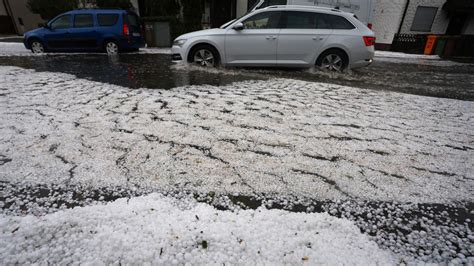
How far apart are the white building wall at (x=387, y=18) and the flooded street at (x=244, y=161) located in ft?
42.2

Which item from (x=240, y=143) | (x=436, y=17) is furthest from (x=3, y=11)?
(x=436, y=17)

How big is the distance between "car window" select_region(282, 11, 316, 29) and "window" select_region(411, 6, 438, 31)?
44.4 feet

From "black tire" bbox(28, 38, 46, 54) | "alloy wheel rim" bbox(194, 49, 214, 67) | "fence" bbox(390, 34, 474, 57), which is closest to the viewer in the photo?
"alloy wheel rim" bbox(194, 49, 214, 67)

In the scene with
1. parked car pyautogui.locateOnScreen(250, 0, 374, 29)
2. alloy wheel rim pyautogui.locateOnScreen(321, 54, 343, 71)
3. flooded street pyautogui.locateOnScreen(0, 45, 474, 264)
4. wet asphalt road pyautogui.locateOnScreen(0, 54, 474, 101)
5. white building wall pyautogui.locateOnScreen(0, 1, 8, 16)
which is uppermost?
parked car pyautogui.locateOnScreen(250, 0, 374, 29)

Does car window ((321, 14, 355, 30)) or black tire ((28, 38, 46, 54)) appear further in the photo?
black tire ((28, 38, 46, 54))

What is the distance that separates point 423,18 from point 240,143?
1898 centimetres

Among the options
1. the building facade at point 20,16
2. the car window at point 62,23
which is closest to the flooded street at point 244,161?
the car window at point 62,23

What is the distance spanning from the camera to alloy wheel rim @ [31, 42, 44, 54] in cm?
892

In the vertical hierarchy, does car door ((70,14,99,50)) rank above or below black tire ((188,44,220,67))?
above

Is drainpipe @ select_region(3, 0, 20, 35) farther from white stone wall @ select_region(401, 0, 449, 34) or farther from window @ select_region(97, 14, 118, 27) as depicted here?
white stone wall @ select_region(401, 0, 449, 34)

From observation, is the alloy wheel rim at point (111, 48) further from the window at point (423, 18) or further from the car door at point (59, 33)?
the window at point (423, 18)

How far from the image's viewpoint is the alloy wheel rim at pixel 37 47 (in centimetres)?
892

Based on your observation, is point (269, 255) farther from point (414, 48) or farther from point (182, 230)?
point (414, 48)

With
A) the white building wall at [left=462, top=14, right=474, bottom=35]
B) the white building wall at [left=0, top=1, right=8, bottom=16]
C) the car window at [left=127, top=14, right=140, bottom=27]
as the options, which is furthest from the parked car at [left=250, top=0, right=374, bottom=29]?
the white building wall at [left=0, top=1, right=8, bottom=16]
